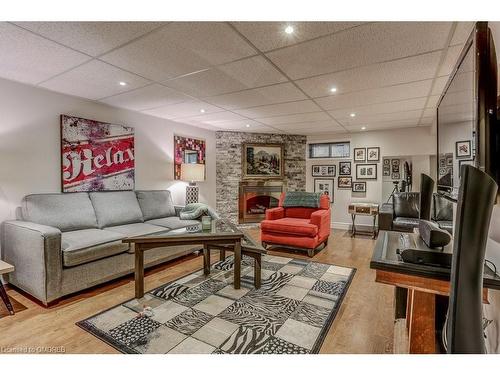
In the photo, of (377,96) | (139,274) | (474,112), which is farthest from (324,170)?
(474,112)

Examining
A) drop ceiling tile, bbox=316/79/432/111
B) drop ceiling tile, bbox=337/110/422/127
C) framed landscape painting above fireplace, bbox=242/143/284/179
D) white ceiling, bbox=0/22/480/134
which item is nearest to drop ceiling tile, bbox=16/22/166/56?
white ceiling, bbox=0/22/480/134

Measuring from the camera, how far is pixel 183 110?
12.9 feet

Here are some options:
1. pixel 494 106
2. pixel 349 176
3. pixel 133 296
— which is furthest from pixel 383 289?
pixel 349 176

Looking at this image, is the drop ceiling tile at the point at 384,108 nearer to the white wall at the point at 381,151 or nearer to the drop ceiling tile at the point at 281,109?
the drop ceiling tile at the point at 281,109

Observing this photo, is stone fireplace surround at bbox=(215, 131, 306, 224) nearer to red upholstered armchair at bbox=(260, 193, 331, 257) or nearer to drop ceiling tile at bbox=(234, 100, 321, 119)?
drop ceiling tile at bbox=(234, 100, 321, 119)

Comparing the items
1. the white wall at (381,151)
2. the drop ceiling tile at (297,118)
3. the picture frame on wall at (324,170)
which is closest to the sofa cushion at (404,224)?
the white wall at (381,151)

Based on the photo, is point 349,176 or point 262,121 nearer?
point 262,121

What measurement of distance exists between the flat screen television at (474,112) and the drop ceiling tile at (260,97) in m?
1.68

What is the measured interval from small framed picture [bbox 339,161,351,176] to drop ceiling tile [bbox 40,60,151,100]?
177 inches

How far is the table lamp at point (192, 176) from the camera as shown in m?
4.52

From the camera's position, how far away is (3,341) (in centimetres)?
175

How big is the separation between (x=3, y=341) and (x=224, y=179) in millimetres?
4229

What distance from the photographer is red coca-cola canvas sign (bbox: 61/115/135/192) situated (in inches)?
126
